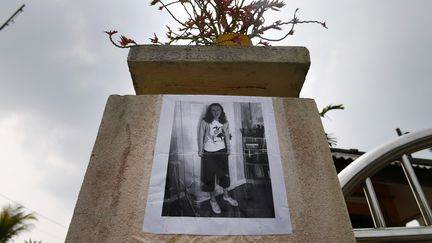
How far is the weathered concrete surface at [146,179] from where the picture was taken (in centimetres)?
84

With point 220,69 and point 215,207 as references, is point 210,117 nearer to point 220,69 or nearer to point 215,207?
point 220,69

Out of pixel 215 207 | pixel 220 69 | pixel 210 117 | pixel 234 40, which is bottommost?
pixel 215 207

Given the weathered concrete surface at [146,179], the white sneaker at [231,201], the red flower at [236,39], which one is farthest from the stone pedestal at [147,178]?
the red flower at [236,39]

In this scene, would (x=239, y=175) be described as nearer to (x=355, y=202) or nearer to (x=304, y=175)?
(x=304, y=175)

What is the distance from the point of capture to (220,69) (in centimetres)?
124

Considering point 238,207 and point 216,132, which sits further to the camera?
point 216,132

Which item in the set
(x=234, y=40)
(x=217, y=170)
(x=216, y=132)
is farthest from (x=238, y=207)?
(x=234, y=40)

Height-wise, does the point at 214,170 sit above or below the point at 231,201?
above

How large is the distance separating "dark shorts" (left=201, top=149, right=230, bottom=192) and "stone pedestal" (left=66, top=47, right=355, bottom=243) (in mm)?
178

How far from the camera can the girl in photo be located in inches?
36.6

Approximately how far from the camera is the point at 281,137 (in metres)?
1.06

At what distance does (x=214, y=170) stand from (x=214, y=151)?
8cm

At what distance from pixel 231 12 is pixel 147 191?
123 centimetres

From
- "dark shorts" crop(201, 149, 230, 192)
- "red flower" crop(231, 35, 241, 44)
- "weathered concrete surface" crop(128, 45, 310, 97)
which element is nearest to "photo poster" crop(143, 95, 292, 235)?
"dark shorts" crop(201, 149, 230, 192)
